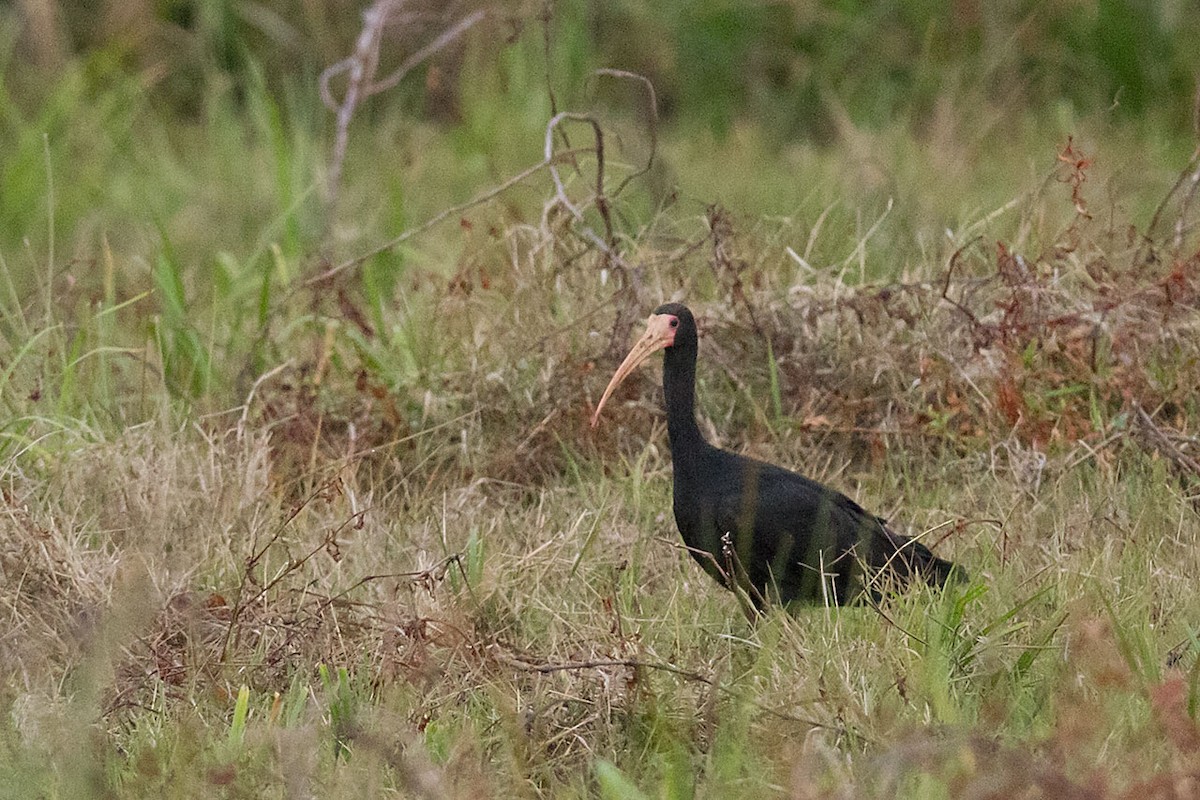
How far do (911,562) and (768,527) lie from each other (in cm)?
34

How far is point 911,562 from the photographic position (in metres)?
3.76

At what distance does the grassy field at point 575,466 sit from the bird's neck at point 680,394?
0.26 m

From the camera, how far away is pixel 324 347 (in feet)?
16.3

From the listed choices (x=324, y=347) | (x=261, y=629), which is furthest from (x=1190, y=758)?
(x=324, y=347)

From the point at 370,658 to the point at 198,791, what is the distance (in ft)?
2.19

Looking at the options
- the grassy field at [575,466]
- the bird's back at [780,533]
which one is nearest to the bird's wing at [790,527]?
the bird's back at [780,533]

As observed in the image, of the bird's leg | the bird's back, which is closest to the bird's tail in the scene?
the bird's back

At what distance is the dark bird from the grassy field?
10 cm

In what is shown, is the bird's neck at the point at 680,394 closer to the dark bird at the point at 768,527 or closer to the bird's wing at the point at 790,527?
the dark bird at the point at 768,527

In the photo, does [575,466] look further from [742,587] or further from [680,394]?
[742,587]

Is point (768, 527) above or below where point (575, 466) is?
above

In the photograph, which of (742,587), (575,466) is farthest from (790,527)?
→ (575,466)

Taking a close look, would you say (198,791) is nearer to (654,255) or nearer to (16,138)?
(654,255)

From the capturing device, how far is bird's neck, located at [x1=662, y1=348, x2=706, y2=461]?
4.06 metres
